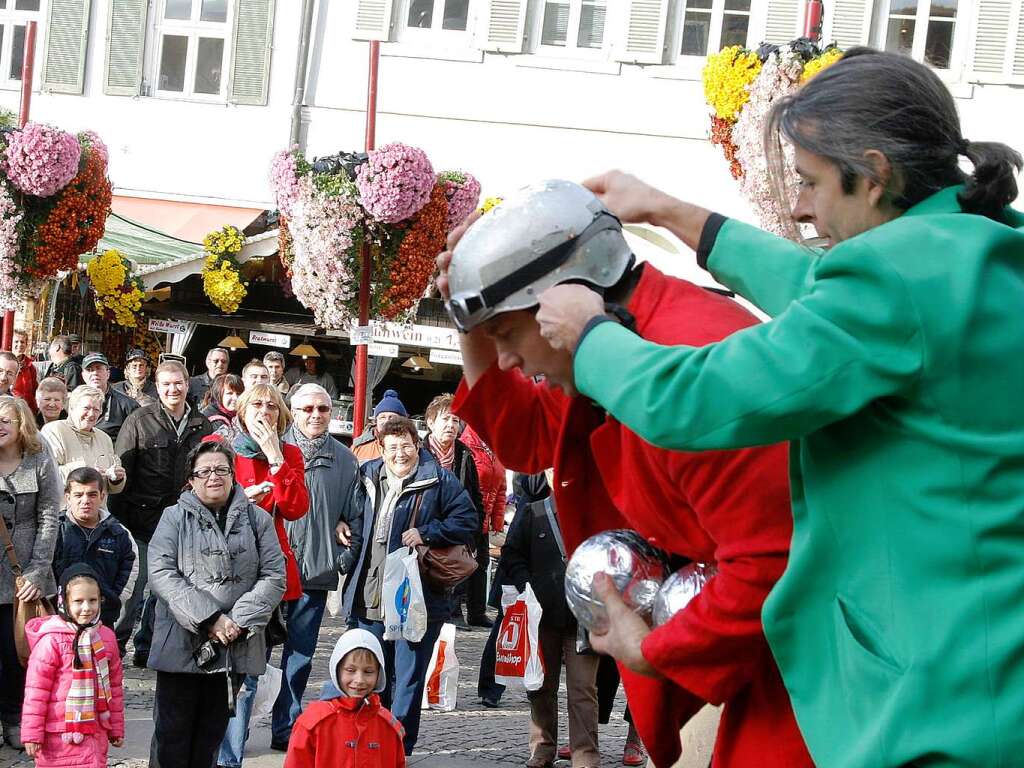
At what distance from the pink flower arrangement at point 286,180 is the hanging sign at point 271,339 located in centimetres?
496

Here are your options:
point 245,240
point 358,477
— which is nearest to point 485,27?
point 245,240

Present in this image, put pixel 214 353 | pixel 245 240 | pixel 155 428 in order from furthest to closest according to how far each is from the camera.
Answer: pixel 245 240
pixel 214 353
pixel 155 428

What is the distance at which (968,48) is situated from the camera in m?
19.7

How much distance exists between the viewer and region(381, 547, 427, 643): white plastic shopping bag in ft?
26.2

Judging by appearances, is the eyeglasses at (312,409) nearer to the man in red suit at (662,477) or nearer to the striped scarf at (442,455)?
the striped scarf at (442,455)

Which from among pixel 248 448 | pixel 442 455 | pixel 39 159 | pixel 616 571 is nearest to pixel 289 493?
pixel 248 448

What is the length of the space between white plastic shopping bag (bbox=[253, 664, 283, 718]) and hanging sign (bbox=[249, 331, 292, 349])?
10.4m

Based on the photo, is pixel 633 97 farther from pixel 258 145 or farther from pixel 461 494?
pixel 461 494

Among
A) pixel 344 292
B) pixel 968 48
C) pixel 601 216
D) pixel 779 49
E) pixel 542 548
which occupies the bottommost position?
pixel 542 548

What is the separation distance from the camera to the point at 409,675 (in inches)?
316

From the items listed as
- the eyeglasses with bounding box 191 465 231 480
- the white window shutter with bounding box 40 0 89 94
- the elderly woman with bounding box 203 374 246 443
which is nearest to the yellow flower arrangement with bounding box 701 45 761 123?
the elderly woman with bounding box 203 374 246 443

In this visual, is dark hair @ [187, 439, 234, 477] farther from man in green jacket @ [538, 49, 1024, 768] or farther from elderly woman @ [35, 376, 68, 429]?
A: man in green jacket @ [538, 49, 1024, 768]

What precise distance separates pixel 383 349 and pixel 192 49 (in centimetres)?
1026

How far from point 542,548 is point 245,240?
32.4 feet
